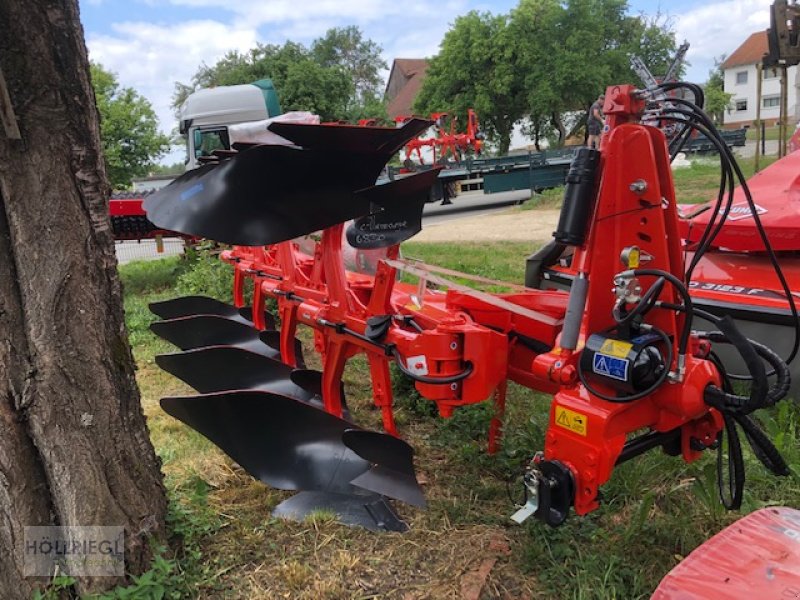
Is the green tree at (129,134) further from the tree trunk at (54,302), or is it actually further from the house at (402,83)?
the house at (402,83)

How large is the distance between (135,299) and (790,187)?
23.8ft

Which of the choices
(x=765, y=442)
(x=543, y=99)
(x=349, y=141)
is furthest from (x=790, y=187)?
(x=543, y=99)

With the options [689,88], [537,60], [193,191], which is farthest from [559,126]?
[689,88]

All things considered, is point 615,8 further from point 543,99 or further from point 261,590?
point 261,590

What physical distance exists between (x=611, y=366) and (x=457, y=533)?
1113mm

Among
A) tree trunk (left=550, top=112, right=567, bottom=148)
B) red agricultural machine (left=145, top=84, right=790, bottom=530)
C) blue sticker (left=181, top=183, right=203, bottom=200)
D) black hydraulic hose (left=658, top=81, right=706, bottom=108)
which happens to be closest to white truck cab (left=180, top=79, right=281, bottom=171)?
red agricultural machine (left=145, top=84, right=790, bottom=530)

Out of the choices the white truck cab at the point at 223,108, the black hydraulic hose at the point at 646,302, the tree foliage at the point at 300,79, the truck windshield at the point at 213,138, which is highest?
the tree foliage at the point at 300,79

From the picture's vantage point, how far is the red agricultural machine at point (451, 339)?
2135 mm

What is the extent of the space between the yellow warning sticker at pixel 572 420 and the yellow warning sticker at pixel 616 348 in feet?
0.73

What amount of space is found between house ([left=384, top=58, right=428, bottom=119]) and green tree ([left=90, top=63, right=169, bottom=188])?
28514 mm

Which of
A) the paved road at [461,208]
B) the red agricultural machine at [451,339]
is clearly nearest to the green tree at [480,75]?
the paved road at [461,208]

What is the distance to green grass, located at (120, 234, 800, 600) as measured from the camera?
95.9 inches

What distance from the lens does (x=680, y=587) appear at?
1.28 m

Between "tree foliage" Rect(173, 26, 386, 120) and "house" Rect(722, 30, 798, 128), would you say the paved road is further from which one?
"house" Rect(722, 30, 798, 128)
